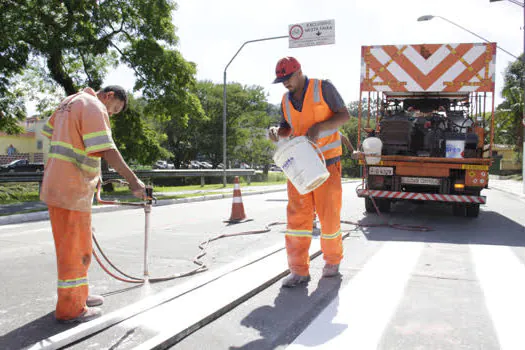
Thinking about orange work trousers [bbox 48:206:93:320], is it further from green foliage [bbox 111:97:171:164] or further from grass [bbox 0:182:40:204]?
green foliage [bbox 111:97:171:164]

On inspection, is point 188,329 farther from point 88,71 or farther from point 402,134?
point 88,71

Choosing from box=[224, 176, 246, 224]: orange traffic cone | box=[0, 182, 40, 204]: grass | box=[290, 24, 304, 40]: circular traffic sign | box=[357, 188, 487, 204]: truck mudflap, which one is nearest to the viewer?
box=[357, 188, 487, 204]: truck mudflap

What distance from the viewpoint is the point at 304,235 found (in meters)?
4.05

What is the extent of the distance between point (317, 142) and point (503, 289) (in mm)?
2094

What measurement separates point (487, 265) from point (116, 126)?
46.6ft

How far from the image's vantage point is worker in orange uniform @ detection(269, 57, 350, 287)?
3.96 meters

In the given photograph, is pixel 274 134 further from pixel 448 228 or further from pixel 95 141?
pixel 448 228

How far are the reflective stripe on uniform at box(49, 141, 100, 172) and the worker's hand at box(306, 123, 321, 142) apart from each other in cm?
172

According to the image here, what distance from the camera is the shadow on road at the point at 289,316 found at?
2.88 metres

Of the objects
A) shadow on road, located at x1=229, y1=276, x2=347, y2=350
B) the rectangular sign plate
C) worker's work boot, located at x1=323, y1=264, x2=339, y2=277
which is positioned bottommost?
shadow on road, located at x1=229, y1=276, x2=347, y2=350

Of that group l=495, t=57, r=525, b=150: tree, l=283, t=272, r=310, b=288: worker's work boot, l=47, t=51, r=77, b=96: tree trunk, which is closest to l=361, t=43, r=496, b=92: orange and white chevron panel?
l=283, t=272, r=310, b=288: worker's work boot

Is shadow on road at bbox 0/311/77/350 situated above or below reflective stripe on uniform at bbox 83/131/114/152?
below

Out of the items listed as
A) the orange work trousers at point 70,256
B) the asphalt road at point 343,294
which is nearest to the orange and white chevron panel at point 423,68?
the asphalt road at point 343,294

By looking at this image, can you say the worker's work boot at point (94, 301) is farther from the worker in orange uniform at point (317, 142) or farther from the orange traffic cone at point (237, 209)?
the orange traffic cone at point (237, 209)
